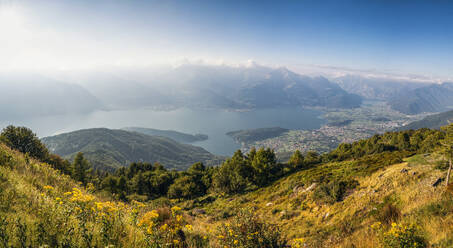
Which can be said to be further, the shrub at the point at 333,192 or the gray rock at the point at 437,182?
the shrub at the point at 333,192

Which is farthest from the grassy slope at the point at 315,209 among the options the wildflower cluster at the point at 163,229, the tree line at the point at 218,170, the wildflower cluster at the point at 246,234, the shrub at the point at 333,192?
the tree line at the point at 218,170

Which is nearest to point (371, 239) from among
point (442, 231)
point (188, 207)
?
point (442, 231)

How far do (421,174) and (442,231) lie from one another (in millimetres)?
12446

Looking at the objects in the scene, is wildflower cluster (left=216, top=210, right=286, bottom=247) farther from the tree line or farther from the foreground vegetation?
the tree line

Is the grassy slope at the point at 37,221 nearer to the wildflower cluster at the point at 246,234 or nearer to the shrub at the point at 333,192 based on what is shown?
the wildflower cluster at the point at 246,234

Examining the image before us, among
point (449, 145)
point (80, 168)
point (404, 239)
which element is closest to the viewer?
point (404, 239)

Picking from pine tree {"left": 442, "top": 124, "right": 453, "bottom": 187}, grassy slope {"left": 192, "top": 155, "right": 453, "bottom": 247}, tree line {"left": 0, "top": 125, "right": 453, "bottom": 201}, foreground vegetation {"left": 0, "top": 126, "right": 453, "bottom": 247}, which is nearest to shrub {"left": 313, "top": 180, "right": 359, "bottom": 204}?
foreground vegetation {"left": 0, "top": 126, "right": 453, "bottom": 247}

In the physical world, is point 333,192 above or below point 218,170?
above

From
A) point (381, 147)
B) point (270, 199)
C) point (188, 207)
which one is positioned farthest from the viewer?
point (381, 147)

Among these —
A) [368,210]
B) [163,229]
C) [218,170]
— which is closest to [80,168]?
[218,170]

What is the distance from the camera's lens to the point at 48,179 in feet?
22.1

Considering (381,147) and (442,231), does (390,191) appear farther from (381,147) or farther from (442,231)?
(381,147)

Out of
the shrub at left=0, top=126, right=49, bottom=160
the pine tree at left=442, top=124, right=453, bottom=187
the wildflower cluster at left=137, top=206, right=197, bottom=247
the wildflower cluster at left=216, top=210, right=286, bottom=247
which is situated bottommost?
the shrub at left=0, top=126, right=49, bottom=160

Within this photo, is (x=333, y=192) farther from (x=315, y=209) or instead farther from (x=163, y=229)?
(x=163, y=229)
